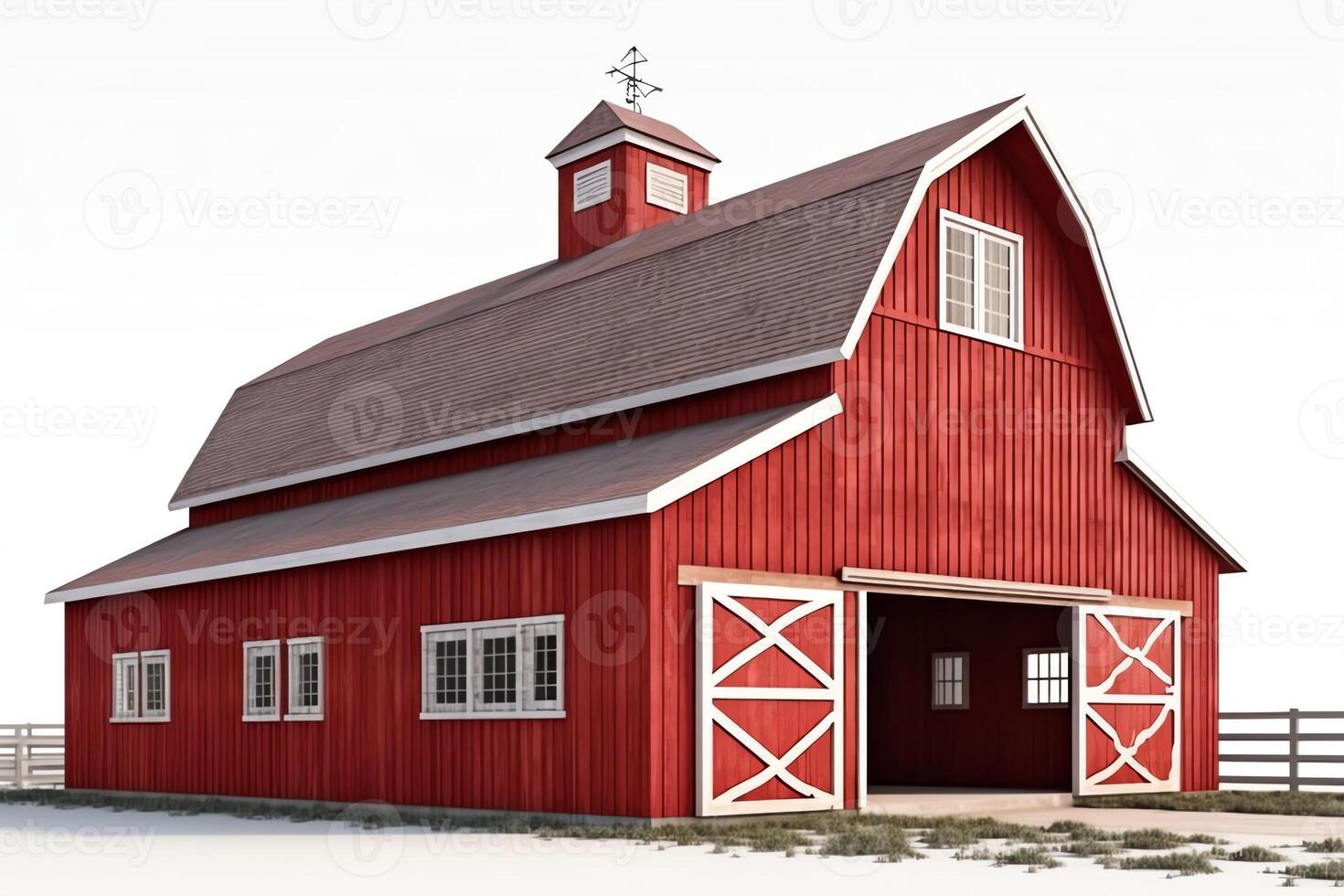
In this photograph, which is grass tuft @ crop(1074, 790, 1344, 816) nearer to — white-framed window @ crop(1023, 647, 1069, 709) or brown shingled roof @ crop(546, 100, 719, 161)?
white-framed window @ crop(1023, 647, 1069, 709)

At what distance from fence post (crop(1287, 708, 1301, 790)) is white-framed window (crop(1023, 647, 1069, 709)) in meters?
3.84

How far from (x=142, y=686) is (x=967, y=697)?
1188 centimetres

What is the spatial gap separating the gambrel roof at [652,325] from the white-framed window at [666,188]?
2101 millimetres

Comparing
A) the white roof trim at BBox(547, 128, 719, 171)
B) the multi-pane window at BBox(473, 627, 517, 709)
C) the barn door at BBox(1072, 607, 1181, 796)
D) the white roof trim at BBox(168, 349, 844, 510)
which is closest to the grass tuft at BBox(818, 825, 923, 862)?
the multi-pane window at BBox(473, 627, 517, 709)

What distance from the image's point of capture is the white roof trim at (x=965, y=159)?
57.5 feet

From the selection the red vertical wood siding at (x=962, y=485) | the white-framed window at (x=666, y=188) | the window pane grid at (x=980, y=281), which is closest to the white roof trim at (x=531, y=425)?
the red vertical wood siding at (x=962, y=485)

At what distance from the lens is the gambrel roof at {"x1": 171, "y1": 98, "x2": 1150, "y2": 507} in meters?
18.1

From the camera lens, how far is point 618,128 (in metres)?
28.3

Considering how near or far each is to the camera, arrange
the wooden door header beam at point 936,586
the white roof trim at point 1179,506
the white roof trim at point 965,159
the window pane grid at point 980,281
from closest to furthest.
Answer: the wooden door header beam at point 936,586 → the white roof trim at point 965,159 → the window pane grid at point 980,281 → the white roof trim at point 1179,506

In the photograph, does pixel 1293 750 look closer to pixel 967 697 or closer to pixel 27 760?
pixel 967 697

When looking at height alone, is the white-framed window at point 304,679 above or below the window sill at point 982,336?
below

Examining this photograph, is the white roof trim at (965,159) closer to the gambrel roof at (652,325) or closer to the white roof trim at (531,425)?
the gambrel roof at (652,325)

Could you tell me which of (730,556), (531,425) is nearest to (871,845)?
(730,556)

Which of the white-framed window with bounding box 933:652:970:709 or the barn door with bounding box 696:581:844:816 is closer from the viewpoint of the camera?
the barn door with bounding box 696:581:844:816
